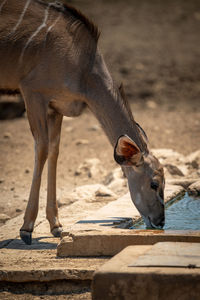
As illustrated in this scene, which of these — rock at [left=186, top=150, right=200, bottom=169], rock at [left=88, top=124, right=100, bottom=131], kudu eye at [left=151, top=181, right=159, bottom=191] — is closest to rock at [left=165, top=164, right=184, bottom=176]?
rock at [left=186, top=150, right=200, bottom=169]

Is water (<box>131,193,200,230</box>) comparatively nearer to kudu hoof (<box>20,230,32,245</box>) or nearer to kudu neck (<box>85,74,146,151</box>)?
kudu neck (<box>85,74,146,151</box>)

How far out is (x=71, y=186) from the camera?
8484mm

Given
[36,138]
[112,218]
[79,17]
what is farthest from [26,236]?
[79,17]

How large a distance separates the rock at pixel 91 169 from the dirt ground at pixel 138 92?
114mm

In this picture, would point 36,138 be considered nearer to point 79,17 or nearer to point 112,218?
point 112,218

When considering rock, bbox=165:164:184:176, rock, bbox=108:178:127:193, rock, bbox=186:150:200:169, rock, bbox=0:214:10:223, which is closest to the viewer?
rock, bbox=0:214:10:223

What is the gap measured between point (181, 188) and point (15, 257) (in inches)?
102

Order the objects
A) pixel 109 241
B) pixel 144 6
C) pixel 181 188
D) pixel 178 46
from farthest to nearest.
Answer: pixel 144 6 < pixel 178 46 < pixel 181 188 < pixel 109 241

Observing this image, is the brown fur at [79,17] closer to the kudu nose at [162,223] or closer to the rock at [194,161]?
the kudu nose at [162,223]

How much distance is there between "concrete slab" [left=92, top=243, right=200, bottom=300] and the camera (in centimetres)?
319

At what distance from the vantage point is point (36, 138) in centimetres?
545

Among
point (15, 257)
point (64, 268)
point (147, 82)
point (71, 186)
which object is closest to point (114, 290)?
point (64, 268)

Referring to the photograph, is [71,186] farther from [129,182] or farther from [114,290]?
[114,290]

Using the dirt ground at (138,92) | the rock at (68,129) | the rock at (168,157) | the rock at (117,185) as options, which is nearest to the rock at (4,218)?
the dirt ground at (138,92)
